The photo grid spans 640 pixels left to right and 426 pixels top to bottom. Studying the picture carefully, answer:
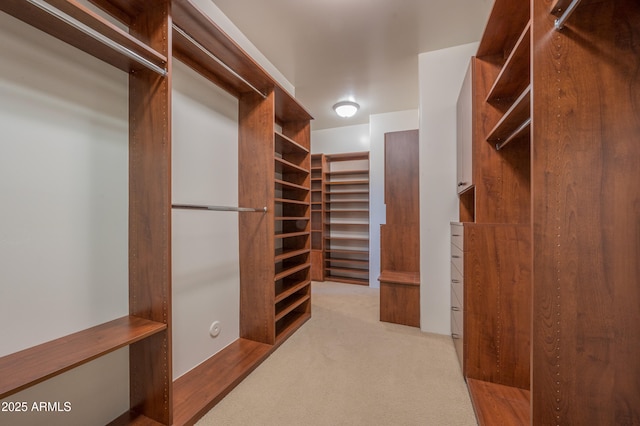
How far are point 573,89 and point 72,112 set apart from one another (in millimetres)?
2087

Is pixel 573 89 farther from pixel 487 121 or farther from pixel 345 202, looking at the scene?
pixel 345 202

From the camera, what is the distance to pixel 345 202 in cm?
487

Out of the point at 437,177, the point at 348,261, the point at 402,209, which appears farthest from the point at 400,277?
the point at 348,261

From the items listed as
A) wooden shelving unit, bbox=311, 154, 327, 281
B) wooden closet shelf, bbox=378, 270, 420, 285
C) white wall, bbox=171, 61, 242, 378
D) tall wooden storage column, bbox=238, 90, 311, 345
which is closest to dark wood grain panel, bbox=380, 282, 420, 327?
wooden closet shelf, bbox=378, 270, 420, 285

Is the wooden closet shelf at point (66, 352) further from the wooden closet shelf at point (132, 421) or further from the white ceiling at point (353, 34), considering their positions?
the white ceiling at point (353, 34)

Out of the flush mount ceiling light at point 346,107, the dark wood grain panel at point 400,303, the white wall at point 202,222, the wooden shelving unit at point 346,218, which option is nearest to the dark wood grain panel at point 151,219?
the white wall at point 202,222

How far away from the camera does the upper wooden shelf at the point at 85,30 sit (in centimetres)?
99

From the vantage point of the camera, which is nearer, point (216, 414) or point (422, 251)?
point (216, 414)

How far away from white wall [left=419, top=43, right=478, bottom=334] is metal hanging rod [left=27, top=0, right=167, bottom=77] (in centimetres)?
231

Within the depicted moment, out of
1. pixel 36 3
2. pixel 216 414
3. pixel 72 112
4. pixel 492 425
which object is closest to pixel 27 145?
pixel 72 112

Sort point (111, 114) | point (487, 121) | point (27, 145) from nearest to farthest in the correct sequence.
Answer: point (27, 145), point (111, 114), point (487, 121)

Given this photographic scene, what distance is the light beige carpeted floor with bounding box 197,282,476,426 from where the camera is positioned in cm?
149

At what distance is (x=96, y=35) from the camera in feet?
3.52

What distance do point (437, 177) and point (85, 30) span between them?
→ 2.64 metres
